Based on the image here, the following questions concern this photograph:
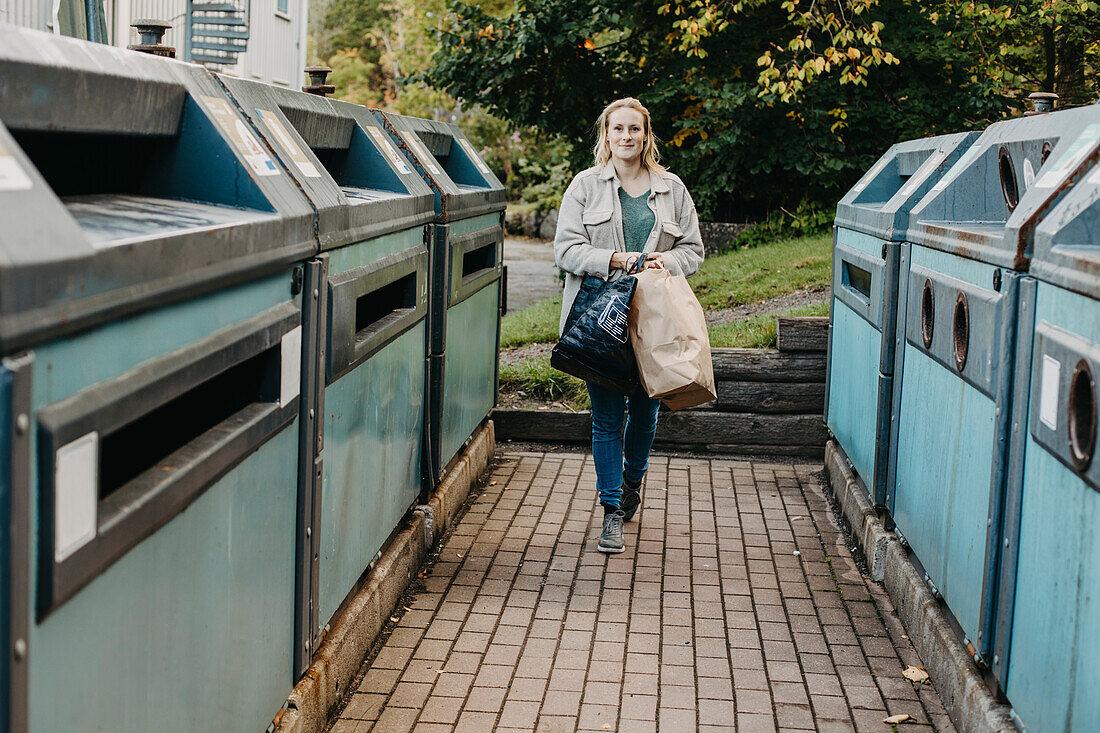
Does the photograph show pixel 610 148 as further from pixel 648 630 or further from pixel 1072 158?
pixel 1072 158

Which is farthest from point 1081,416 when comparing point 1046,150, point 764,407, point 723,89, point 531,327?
point 723,89

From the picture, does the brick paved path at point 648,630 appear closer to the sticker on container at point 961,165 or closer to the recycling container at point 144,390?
the recycling container at point 144,390

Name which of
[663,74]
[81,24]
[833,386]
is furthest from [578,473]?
[663,74]

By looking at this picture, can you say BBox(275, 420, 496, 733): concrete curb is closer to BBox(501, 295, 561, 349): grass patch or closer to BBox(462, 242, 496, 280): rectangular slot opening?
BBox(462, 242, 496, 280): rectangular slot opening

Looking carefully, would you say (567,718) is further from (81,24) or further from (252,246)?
(81,24)

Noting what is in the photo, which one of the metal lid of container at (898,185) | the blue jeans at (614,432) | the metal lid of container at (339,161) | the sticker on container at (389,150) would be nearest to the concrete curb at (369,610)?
the blue jeans at (614,432)

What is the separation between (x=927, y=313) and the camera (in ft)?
12.0

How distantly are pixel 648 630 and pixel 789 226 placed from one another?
27.7 ft

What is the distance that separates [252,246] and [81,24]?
1.52m

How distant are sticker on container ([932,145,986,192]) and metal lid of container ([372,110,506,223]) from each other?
6.05ft

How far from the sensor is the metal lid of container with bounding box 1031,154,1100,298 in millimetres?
2330

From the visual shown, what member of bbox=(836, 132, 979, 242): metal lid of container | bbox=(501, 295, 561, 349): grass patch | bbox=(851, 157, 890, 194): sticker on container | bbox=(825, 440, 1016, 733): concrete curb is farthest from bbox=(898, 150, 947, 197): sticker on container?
bbox=(501, 295, 561, 349): grass patch

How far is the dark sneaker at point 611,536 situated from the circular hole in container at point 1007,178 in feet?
6.46

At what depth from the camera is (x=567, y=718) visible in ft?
10.4
